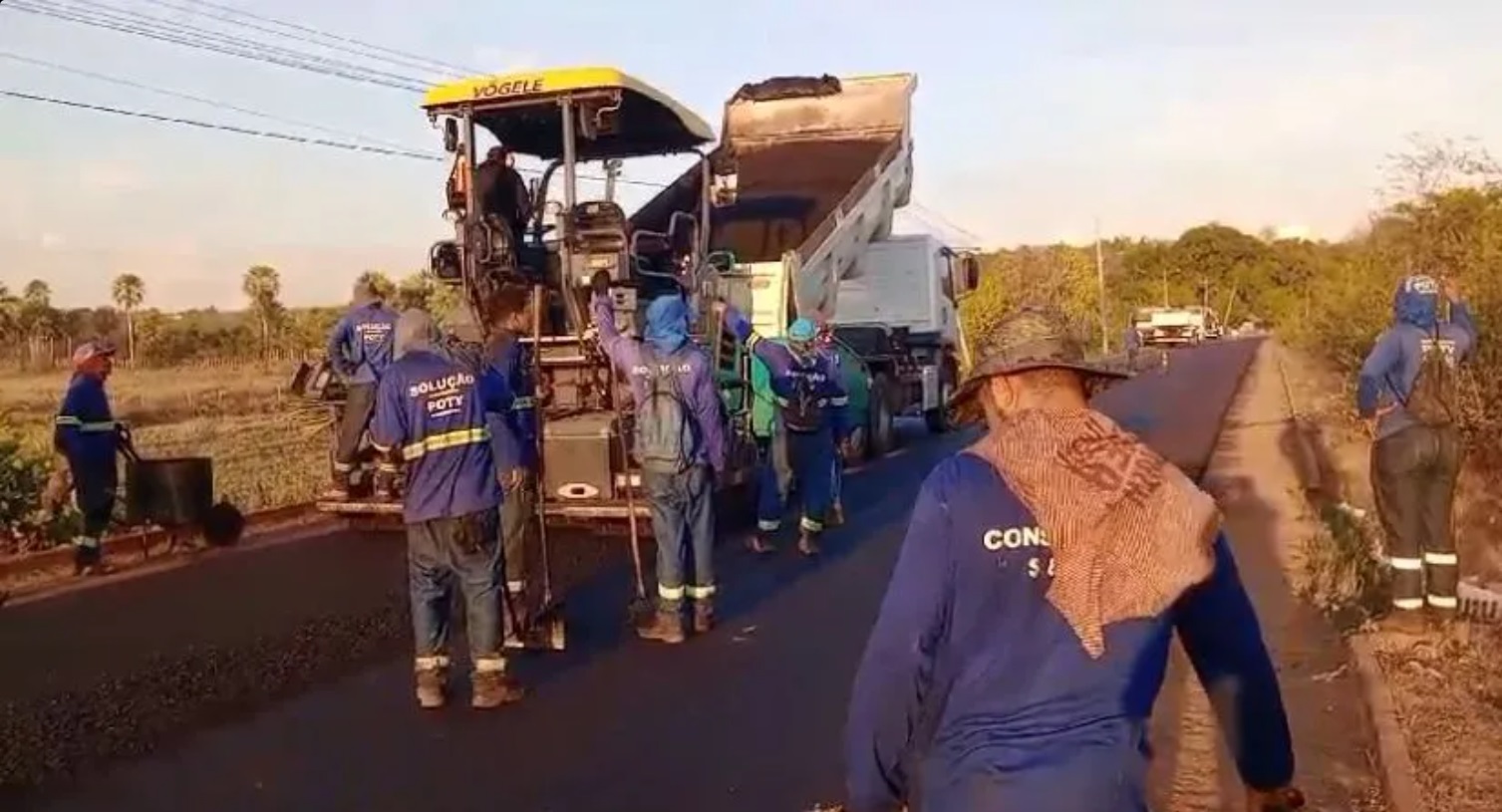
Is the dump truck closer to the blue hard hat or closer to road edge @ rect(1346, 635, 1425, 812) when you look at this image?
the blue hard hat

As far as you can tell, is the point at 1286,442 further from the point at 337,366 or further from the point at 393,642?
the point at 393,642

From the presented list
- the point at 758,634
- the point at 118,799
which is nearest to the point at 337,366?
the point at 758,634

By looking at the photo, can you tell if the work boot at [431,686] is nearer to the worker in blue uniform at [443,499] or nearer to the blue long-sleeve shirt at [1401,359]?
the worker in blue uniform at [443,499]

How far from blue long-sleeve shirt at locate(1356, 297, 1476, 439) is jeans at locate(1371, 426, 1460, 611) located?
0.34ft

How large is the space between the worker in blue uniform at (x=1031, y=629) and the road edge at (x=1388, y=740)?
10.5 feet

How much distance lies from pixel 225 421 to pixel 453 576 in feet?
67.2

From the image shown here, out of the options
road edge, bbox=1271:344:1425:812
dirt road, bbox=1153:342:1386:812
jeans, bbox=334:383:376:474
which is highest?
jeans, bbox=334:383:376:474

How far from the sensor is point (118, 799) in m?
5.91

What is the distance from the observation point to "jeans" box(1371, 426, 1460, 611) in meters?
7.84

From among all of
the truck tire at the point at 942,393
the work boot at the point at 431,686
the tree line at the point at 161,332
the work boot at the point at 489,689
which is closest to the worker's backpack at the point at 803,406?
the work boot at the point at 489,689

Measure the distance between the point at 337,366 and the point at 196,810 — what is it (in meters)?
6.91

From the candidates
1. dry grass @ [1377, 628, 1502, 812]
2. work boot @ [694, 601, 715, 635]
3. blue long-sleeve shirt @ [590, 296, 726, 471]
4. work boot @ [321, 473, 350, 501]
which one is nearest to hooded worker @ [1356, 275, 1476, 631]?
dry grass @ [1377, 628, 1502, 812]

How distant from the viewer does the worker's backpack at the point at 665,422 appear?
27.5ft

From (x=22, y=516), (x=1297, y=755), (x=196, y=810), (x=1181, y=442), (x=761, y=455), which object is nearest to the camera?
(x=196, y=810)
